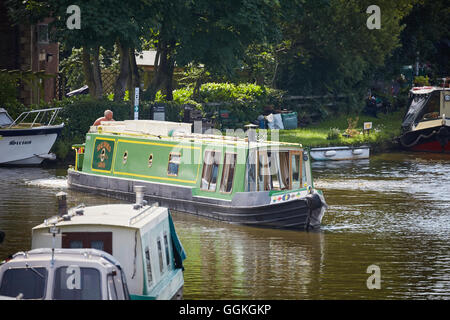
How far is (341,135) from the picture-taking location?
38.9 meters

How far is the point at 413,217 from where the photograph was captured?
22906mm

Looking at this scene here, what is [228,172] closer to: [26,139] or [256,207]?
[256,207]

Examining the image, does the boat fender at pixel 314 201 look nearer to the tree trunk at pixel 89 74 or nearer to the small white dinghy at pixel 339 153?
the small white dinghy at pixel 339 153

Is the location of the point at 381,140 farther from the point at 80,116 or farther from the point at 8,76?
the point at 8,76

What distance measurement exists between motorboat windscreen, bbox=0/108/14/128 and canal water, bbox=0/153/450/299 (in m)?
2.17

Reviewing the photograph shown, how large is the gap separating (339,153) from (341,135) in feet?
10.4

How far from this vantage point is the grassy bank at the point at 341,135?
37.7 metres

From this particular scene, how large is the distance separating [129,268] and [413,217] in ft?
41.2

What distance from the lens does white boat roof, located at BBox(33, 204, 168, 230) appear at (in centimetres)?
1195

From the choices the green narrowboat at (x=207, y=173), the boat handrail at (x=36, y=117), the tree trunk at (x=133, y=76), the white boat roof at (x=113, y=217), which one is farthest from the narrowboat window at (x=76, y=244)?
the tree trunk at (x=133, y=76)

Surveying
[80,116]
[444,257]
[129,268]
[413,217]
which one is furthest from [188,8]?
[129,268]

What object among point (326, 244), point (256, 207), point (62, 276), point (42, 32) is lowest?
point (326, 244)

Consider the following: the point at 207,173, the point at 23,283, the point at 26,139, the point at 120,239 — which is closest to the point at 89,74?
the point at 26,139

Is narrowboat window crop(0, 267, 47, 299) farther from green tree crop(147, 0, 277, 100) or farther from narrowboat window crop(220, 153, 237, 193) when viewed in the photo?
green tree crop(147, 0, 277, 100)
